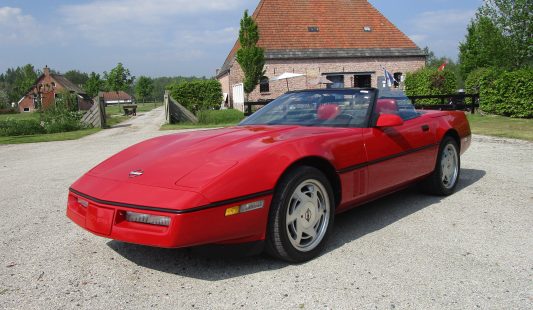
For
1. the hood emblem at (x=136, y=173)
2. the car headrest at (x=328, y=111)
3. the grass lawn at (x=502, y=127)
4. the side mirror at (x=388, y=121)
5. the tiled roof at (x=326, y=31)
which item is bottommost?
the grass lawn at (x=502, y=127)

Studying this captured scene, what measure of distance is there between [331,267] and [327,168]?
2.50ft

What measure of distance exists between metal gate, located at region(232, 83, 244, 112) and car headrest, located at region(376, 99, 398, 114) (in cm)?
2516

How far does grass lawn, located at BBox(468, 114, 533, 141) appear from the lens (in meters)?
10.9

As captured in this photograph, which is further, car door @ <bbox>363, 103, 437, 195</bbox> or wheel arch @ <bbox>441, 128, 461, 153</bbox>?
wheel arch @ <bbox>441, 128, 461, 153</bbox>

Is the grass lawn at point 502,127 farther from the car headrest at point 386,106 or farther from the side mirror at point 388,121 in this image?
the side mirror at point 388,121

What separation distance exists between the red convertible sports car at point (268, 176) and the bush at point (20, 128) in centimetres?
1584

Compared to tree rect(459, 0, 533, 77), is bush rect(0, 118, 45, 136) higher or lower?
lower

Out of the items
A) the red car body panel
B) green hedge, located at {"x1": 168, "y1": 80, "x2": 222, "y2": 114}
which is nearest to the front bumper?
the red car body panel

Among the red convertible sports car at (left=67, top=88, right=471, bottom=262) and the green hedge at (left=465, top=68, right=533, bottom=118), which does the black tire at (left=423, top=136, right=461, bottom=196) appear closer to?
the red convertible sports car at (left=67, top=88, right=471, bottom=262)

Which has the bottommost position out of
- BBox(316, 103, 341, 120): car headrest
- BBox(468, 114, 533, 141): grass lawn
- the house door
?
BBox(468, 114, 533, 141): grass lawn

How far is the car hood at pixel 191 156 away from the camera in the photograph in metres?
2.95

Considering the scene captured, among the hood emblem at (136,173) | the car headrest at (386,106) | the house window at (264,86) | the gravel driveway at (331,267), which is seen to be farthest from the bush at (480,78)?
the hood emblem at (136,173)

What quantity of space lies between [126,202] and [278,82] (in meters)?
30.5

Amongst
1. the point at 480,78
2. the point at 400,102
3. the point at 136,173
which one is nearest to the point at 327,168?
the point at 136,173
